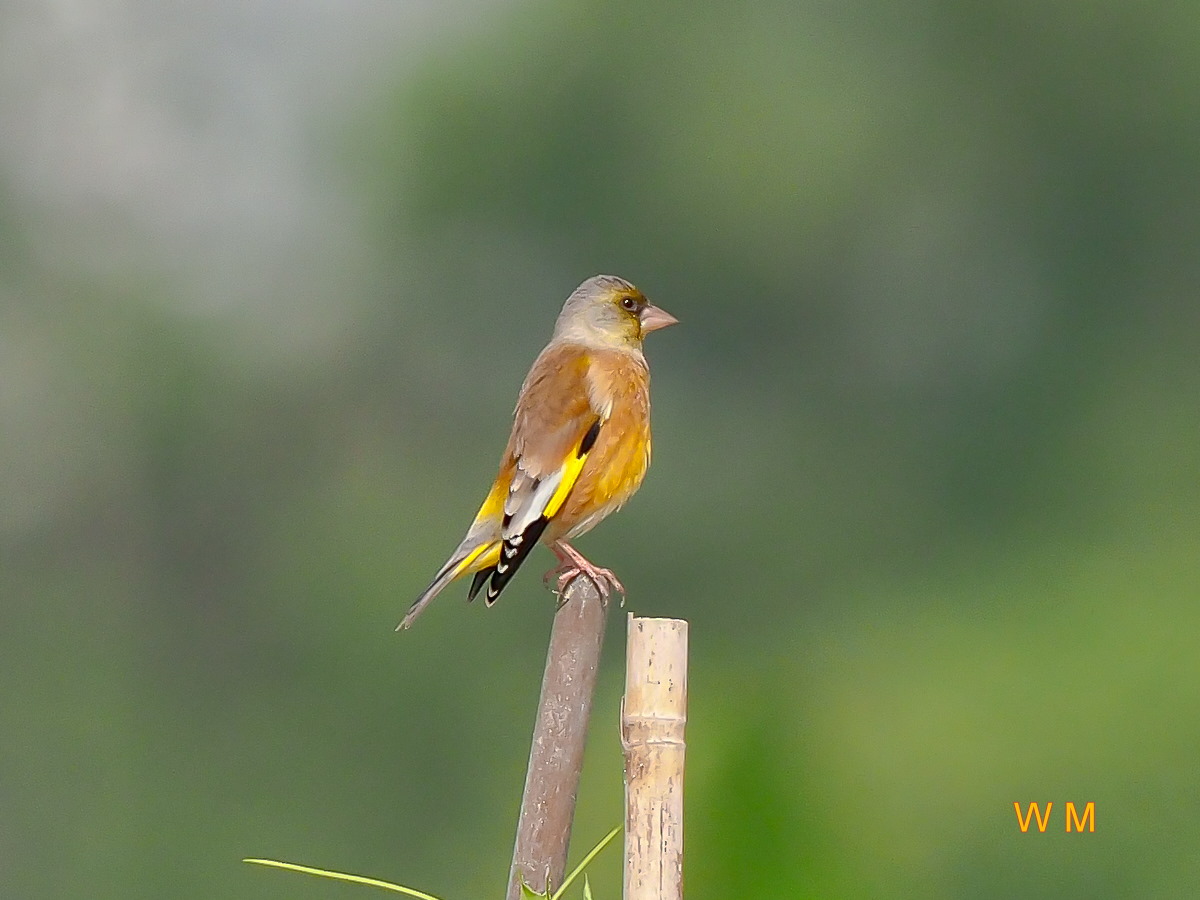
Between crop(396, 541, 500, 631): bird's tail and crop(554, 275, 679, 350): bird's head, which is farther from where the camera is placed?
crop(554, 275, 679, 350): bird's head

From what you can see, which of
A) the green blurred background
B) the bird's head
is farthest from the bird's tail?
the green blurred background

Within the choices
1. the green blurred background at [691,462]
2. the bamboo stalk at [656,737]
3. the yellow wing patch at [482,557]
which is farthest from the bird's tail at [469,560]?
the green blurred background at [691,462]

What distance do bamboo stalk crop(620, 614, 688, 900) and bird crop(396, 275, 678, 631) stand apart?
1.29 ft

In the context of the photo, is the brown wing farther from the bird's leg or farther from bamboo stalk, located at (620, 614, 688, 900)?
bamboo stalk, located at (620, 614, 688, 900)

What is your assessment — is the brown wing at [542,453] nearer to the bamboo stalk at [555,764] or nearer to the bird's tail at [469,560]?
the bird's tail at [469,560]

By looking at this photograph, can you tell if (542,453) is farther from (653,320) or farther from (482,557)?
(653,320)

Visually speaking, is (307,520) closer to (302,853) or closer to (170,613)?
(170,613)

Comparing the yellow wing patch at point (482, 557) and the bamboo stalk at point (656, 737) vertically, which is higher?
the yellow wing patch at point (482, 557)

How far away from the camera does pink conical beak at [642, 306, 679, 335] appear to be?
234cm

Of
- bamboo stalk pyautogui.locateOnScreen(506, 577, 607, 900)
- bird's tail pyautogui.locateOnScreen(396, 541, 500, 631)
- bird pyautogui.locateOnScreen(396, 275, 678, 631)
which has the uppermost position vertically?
bird pyautogui.locateOnScreen(396, 275, 678, 631)

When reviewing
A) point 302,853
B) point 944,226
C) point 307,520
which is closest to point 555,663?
point 302,853

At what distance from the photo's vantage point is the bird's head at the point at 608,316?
229cm

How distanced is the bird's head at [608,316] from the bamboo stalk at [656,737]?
3.00 feet

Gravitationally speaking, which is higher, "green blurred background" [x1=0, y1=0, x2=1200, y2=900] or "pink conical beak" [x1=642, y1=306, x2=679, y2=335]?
"green blurred background" [x1=0, y1=0, x2=1200, y2=900]
